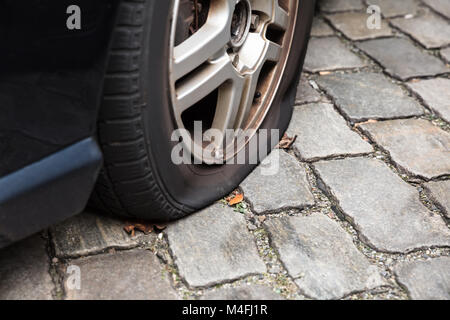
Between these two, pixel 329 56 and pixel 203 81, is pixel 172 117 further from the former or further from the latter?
pixel 329 56

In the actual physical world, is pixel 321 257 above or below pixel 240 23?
below

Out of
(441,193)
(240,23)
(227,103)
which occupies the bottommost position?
(441,193)

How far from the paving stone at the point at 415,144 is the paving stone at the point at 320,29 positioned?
88cm

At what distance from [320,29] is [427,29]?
0.61 metres

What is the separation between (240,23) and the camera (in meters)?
2.08

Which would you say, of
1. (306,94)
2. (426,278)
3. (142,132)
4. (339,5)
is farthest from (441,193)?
(339,5)

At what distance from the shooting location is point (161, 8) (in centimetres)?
152

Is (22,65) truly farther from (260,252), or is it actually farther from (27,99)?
(260,252)

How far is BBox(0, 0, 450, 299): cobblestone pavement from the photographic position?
173cm

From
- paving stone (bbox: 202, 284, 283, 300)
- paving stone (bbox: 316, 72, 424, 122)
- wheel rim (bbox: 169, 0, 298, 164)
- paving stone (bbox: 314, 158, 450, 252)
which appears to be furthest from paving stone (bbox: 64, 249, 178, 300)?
paving stone (bbox: 316, 72, 424, 122)
